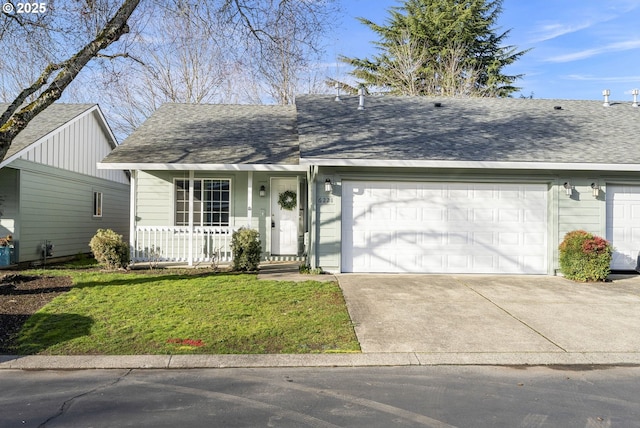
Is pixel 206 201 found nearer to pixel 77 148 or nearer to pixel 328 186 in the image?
pixel 328 186

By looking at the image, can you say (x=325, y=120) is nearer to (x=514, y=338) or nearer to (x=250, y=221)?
(x=250, y=221)

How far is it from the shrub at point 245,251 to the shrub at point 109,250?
2.62m

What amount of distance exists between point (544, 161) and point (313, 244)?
5228mm

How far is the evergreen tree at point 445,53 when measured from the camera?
992 inches

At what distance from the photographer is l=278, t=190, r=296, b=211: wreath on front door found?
12328 mm

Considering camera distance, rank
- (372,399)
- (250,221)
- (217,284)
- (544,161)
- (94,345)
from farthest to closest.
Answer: (250,221), (544,161), (217,284), (94,345), (372,399)

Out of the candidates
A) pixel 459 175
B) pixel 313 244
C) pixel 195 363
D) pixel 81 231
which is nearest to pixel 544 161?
pixel 459 175

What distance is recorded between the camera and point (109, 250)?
34.1ft

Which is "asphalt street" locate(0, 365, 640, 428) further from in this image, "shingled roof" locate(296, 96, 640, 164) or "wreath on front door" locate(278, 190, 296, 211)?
"wreath on front door" locate(278, 190, 296, 211)

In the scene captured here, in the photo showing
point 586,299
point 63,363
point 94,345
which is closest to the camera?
point 63,363

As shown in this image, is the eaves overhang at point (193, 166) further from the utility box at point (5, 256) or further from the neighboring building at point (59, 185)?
the utility box at point (5, 256)

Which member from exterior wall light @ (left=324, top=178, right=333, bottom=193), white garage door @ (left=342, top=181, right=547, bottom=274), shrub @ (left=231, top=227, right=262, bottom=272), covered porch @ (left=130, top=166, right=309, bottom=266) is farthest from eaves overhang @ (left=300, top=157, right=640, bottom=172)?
covered porch @ (left=130, top=166, right=309, bottom=266)

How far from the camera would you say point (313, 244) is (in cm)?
1010

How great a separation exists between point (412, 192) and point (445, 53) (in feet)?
57.0
